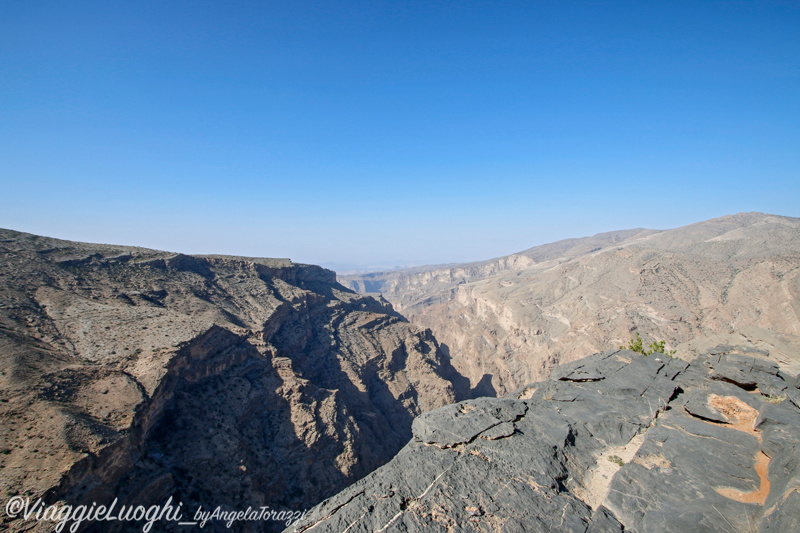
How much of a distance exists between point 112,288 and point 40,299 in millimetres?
5814

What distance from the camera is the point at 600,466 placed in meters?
10.0

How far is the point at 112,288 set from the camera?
3247cm

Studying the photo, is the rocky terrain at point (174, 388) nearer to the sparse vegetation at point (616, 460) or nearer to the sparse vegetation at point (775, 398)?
the sparse vegetation at point (616, 460)

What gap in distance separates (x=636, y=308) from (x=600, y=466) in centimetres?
6213

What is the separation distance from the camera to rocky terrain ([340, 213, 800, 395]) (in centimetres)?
4631

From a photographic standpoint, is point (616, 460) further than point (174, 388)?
No

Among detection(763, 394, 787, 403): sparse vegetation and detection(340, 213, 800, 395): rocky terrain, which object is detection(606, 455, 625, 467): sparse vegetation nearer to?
detection(763, 394, 787, 403): sparse vegetation

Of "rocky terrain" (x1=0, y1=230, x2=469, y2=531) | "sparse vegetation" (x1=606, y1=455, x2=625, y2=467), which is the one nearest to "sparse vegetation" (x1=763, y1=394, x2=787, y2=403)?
"sparse vegetation" (x1=606, y1=455, x2=625, y2=467)

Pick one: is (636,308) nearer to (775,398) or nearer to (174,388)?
(775,398)

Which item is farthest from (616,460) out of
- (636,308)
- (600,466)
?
(636,308)

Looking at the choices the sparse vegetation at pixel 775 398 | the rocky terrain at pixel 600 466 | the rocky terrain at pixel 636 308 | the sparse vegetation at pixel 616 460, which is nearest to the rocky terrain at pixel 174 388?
the rocky terrain at pixel 600 466

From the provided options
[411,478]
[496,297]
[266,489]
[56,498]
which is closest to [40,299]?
[56,498]

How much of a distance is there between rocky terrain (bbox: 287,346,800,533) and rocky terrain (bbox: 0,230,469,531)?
53.9ft

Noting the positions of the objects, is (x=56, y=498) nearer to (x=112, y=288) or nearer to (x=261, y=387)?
(x=261, y=387)
